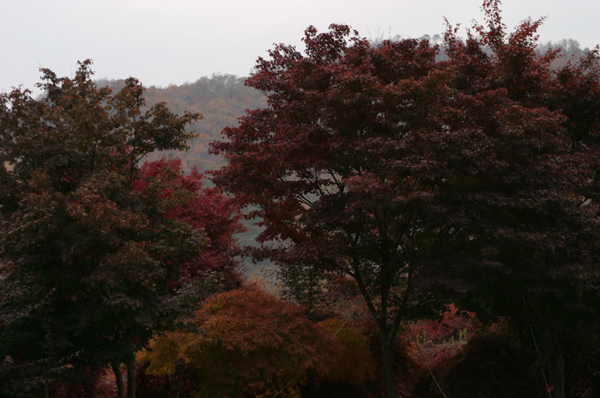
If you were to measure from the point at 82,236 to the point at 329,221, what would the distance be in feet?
14.9

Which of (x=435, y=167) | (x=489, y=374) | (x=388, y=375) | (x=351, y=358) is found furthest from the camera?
(x=351, y=358)

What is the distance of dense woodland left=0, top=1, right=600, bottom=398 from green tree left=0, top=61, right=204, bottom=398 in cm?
4

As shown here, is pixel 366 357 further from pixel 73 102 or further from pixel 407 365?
pixel 73 102

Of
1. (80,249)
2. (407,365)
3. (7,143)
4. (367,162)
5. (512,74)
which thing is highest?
(512,74)

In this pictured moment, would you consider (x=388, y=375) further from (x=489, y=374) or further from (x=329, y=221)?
(x=329, y=221)

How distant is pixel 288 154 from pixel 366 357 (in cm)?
530

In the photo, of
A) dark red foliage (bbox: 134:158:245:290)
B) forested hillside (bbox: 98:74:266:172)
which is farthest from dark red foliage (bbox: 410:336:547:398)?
forested hillside (bbox: 98:74:266:172)

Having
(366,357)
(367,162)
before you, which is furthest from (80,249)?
(366,357)

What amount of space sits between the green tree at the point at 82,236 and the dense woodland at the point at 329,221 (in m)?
0.04

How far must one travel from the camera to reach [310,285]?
42.8ft

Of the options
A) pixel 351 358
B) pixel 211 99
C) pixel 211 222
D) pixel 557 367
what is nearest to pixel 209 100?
pixel 211 99

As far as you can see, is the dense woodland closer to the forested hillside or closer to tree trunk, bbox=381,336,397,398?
tree trunk, bbox=381,336,397,398

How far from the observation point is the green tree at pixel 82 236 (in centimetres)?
694

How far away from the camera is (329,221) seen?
8.42 metres
